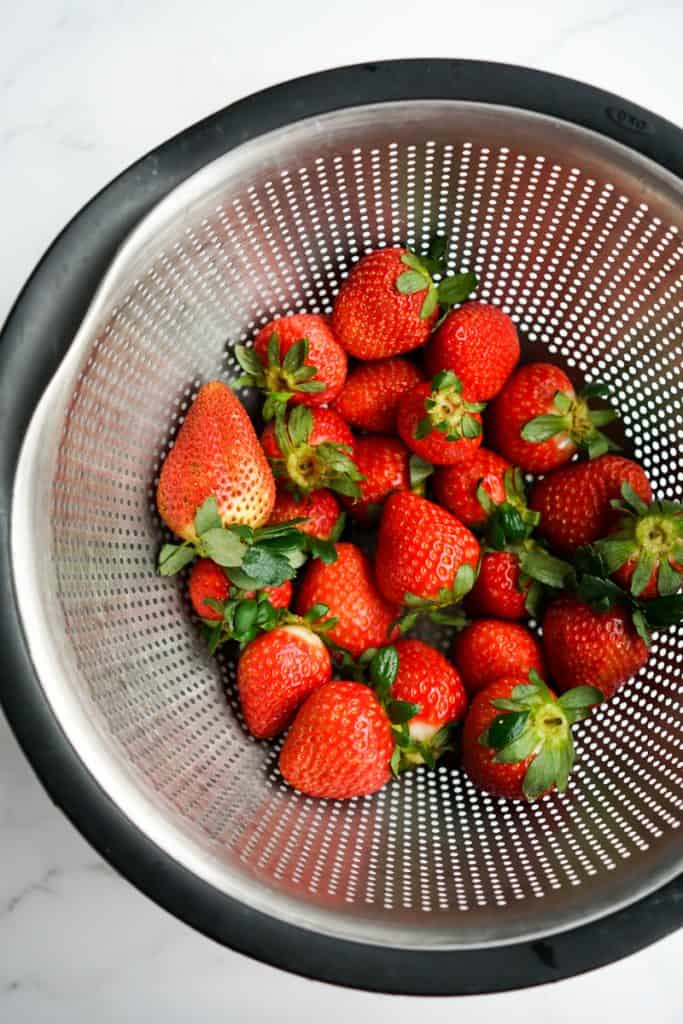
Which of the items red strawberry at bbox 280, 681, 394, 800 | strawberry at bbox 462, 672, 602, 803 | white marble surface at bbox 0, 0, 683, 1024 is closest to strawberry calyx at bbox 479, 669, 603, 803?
strawberry at bbox 462, 672, 602, 803

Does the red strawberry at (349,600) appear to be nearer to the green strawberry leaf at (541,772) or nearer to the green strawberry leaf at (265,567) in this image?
the green strawberry leaf at (265,567)

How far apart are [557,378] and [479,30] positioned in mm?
428

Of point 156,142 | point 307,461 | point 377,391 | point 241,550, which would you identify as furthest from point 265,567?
point 156,142

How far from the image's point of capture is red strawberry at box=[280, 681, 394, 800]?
852mm

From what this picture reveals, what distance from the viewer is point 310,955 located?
0.76 metres

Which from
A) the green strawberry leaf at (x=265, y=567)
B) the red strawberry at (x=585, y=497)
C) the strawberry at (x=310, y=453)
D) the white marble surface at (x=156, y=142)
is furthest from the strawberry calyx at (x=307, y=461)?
the white marble surface at (x=156, y=142)

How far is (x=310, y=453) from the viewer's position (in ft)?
3.13

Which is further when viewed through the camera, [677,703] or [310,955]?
[677,703]

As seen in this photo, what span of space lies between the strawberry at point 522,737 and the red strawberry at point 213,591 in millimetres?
216

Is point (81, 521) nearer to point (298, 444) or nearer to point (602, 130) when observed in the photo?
point (298, 444)

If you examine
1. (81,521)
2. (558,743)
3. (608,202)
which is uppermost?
(608,202)

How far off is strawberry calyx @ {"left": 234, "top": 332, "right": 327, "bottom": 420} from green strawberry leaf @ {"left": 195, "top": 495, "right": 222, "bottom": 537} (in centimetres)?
13

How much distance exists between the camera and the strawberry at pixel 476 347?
946 millimetres

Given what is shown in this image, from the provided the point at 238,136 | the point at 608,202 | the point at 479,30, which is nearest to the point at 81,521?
the point at 238,136
